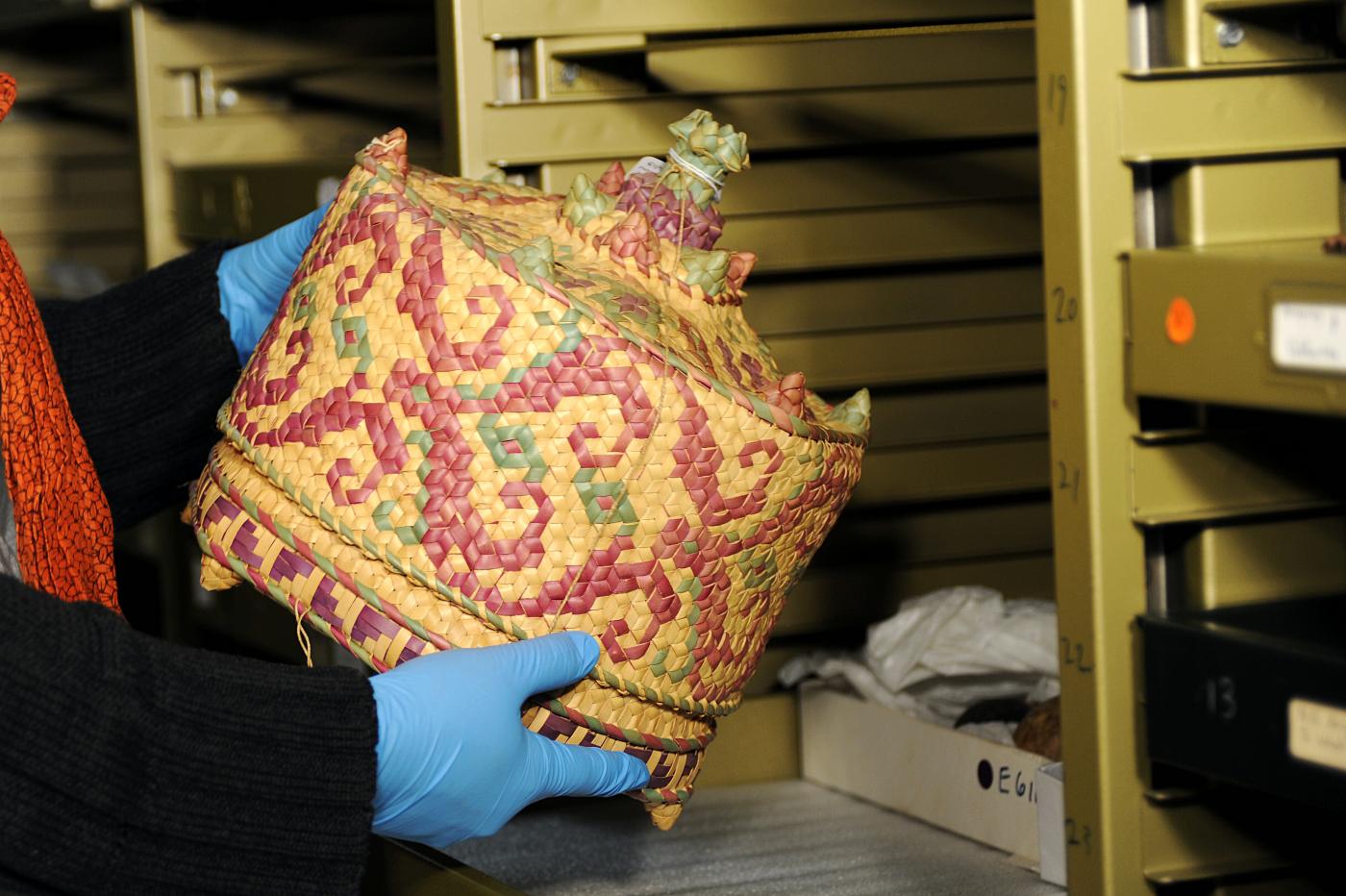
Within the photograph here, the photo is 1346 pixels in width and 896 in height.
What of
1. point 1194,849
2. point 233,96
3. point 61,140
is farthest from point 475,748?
point 61,140

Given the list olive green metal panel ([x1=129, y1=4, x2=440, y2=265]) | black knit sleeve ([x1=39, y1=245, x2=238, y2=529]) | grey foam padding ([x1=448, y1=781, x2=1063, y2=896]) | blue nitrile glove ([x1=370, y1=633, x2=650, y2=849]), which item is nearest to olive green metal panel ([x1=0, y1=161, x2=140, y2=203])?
olive green metal panel ([x1=129, y1=4, x2=440, y2=265])

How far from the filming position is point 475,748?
3.84 ft

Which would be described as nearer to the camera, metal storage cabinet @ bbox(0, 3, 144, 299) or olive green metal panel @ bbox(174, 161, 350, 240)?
olive green metal panel @ bbox(174, 161, 350, 240)

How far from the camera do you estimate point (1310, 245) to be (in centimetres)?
100

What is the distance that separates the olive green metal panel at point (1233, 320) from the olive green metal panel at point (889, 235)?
0.88 metres

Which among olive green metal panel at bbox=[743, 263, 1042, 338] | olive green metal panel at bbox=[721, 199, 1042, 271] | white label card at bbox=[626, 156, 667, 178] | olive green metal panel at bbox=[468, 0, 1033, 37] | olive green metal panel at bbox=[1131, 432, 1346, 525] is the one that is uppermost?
olive green metal panel at bbox=[468, 0, 1033, 37]

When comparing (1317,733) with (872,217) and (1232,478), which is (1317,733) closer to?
(1232,478)

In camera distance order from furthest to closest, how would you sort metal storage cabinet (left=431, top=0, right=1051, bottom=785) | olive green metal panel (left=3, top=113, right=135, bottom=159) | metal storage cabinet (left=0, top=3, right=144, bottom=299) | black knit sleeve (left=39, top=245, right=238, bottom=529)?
1. olive green metal panel (left=3, top=113, right=135, bottom=159)
2. metal storage cabinet (left=0, top=3, right=144, bottom=299)
3. metal storage cabinet (left=431, top=0, right=1051, bottom=785)
4. black knit sleeve (left=39, top=245, right=238, bottom=529)

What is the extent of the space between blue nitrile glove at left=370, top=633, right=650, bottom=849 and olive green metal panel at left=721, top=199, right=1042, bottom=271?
0.79 m

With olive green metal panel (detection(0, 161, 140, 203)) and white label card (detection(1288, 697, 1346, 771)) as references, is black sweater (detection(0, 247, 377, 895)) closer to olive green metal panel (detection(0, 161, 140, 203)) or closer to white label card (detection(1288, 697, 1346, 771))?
white label card (detection(1288, 697, 1346, 771))

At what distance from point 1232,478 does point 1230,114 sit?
23 centimetres

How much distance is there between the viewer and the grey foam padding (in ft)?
4.94

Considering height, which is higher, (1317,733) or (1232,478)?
(1232,478)

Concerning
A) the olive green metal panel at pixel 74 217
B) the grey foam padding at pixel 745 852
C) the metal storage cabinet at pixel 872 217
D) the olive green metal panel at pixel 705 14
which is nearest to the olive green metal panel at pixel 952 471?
the metal storage cabinet at pixel 872 217
